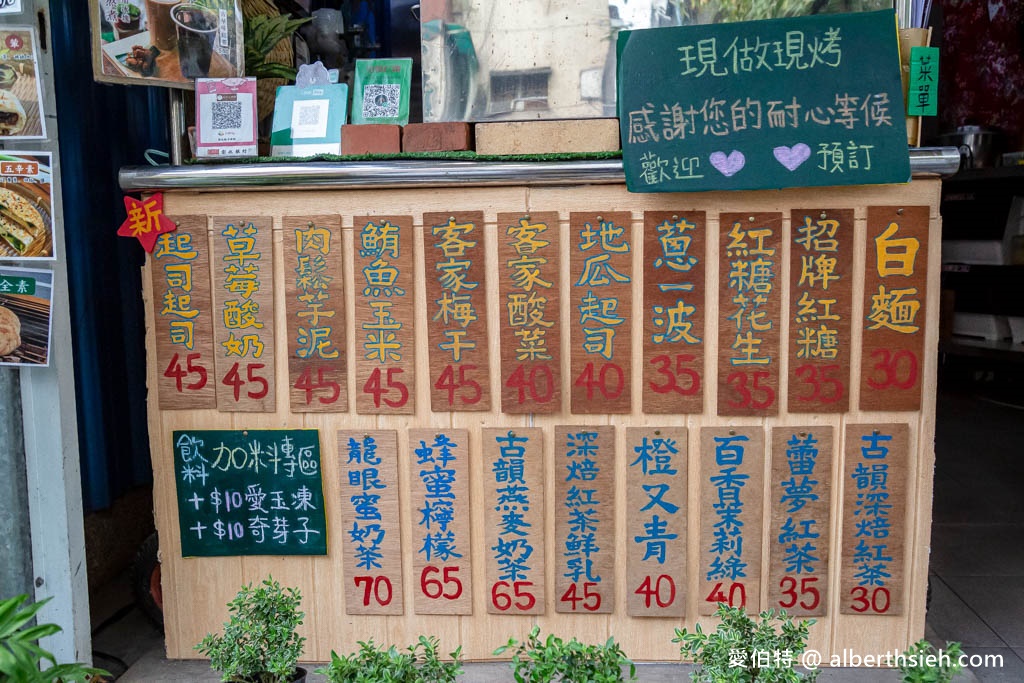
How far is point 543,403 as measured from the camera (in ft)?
10.6

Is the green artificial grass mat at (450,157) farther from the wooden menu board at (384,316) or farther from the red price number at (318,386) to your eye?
the red price number at (318,386)

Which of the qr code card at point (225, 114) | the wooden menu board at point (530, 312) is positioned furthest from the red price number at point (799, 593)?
the qr code card at point (225, 114)

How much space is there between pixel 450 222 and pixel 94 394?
200cm

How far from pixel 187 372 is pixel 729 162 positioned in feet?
7.65

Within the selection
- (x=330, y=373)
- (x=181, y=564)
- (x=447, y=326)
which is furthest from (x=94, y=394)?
(x=447, y=326)

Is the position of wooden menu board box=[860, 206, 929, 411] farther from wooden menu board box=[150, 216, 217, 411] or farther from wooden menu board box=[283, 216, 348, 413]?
wooden menu board box=[150, 216, 217, 411]

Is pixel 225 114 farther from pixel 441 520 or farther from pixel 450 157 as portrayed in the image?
pixel 441 520

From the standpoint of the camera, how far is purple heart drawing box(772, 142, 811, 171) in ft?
9.73

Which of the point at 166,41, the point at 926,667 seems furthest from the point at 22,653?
the point at 926,667

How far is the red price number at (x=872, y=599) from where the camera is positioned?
323 centimetres

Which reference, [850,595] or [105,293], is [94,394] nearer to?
[105,293]

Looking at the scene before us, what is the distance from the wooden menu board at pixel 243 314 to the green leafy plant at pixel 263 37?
86 centimetres

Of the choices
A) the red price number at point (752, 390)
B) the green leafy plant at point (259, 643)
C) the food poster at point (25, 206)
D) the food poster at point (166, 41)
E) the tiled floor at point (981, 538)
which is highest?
the food poster at point (166, 41)

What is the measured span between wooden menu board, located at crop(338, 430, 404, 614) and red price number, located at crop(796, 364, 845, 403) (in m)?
1.67
